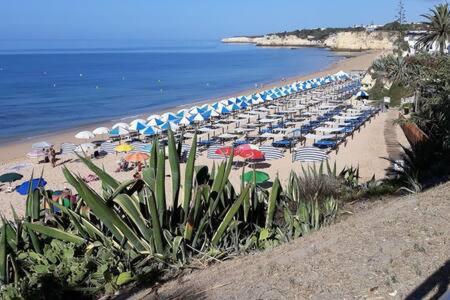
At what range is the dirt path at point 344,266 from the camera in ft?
12.5

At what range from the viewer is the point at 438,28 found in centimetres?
3562

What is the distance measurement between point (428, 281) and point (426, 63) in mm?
17692

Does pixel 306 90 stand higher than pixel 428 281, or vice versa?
pixel 428 281

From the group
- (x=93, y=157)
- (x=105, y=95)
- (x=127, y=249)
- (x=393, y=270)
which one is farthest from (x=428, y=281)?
(x=105, y=95)

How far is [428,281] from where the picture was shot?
3.72 m

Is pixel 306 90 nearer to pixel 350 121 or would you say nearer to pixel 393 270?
pixel 350 121

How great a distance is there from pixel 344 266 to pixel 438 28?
116 ft

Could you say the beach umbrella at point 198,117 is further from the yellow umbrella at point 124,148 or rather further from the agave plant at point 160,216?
the agave plant at point 160,216

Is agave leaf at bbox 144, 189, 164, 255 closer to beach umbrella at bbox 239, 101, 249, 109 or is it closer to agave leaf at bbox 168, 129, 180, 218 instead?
agave leaf at bbox 168, 129, 180, 218

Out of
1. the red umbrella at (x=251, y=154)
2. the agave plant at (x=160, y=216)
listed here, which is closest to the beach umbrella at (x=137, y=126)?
the red umbrella at (x=251, y=154)

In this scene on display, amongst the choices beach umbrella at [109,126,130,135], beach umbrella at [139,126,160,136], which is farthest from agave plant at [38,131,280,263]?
beach umbrella at [109,126,130,135]

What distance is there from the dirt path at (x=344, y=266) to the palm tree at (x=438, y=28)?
1298 inches

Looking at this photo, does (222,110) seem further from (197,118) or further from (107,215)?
(107,215)

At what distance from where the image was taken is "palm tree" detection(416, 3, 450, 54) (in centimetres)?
3528
